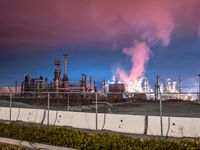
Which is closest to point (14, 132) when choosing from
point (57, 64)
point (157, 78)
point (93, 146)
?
point (93, 146)

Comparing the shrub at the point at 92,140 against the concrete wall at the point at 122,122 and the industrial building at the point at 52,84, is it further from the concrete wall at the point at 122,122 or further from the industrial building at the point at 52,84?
the industrial building at the point at 52,84

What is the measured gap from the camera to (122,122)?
51.8 feet

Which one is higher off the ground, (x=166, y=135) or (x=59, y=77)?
(x=59, y=77)

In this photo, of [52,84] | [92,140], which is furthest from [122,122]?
[52,84]

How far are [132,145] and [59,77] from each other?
4524 cm

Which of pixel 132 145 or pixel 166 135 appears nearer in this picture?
pixel 132 145

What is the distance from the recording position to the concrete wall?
13.9m

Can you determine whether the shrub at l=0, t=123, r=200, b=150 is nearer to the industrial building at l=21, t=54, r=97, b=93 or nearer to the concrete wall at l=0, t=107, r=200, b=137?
the concrete wall at l=0, t=107, r=200, b=137

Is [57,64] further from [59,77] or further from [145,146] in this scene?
[145,146]

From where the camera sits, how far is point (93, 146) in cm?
1135

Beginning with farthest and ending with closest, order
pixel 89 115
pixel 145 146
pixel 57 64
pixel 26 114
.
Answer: pixel 57 64
pixel 26 114
pixel 89 115
pixel 145 146

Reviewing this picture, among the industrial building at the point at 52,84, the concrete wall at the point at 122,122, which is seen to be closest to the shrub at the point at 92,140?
the concrete wall at the point at 122,122

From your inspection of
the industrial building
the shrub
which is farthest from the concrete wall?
the industrial building

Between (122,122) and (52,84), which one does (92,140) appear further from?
(52,84)
